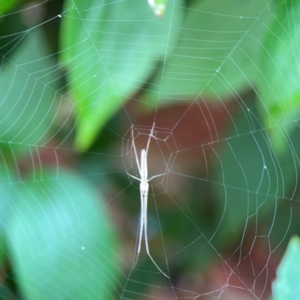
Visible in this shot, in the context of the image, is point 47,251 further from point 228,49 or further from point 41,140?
point 228,49

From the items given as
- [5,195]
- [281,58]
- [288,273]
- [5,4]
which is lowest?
[288,273]

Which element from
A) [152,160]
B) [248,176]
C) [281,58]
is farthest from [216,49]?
[152,160]

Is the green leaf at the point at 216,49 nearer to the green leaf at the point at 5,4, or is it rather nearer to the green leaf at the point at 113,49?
the green leaf at the point at 113,49

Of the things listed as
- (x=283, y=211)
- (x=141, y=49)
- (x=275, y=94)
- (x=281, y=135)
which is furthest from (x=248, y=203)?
(x=141, y=49)

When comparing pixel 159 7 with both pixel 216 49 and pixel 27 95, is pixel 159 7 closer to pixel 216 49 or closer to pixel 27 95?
pixel 216 49

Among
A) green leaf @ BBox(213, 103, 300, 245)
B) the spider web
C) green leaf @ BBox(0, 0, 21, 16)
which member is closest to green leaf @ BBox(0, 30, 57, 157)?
the spider web

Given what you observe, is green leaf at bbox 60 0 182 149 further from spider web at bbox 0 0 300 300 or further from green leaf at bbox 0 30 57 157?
green leaf at bbox 0 30 57 157

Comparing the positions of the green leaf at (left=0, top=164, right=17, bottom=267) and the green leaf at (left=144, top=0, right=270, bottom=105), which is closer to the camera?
the green leaf at (left=144, top=0, right=270, bottom=105)
